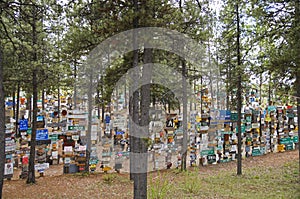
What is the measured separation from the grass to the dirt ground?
1.06 m

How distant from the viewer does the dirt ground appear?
8188 mm

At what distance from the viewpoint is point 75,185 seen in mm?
9680

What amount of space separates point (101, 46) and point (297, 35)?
17.4 ft

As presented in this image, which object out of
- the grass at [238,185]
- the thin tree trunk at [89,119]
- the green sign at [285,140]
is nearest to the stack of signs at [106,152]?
the thin tree trunk at [89,119]

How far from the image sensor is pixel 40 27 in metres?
9.59

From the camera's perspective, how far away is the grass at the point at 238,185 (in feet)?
25.3

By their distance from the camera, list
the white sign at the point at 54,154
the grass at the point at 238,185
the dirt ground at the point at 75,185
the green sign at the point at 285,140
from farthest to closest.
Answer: the green sign at the point at 285,140 < the white sign at the point at 54,154 < the dirt ground at the point at 75,185 < the grass at the point at 238,185

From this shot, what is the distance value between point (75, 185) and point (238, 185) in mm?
5769

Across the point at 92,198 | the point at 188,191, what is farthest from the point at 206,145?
the point at 92,198

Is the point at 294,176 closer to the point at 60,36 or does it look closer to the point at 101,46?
the point at 101,46

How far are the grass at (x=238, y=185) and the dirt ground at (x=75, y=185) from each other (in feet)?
3.47

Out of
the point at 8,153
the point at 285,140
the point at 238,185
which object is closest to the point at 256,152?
the point at 285,140

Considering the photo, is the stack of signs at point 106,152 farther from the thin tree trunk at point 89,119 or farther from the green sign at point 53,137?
the green sign at point 53,137

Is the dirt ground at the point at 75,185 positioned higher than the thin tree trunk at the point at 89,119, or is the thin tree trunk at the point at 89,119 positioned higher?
the thin tree trunk at the point at 89,119
